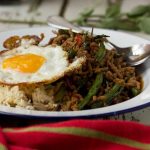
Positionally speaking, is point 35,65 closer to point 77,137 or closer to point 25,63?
point 25,63

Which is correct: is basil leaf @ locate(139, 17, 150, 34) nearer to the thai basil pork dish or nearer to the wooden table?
the wooden table

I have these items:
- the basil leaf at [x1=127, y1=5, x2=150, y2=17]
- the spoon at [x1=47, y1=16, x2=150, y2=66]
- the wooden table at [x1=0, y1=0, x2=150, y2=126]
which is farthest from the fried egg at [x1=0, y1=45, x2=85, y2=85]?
the basil leaf at [x1=127, y1=5, x2=150, y2=17]

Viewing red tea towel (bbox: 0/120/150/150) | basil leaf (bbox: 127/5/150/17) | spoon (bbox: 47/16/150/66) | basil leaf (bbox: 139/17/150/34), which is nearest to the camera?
red tea towel (bbox: 0/120/150/150)

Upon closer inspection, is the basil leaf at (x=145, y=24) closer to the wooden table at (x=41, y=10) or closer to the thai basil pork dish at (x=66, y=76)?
the wooden table at (x=41, y=10)

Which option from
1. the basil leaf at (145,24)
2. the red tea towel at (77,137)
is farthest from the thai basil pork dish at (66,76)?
the basil leaf at (145,24)

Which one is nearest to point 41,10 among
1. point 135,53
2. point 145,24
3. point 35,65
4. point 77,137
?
point 145,24

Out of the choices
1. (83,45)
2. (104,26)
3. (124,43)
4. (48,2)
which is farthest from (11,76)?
(48,2)
